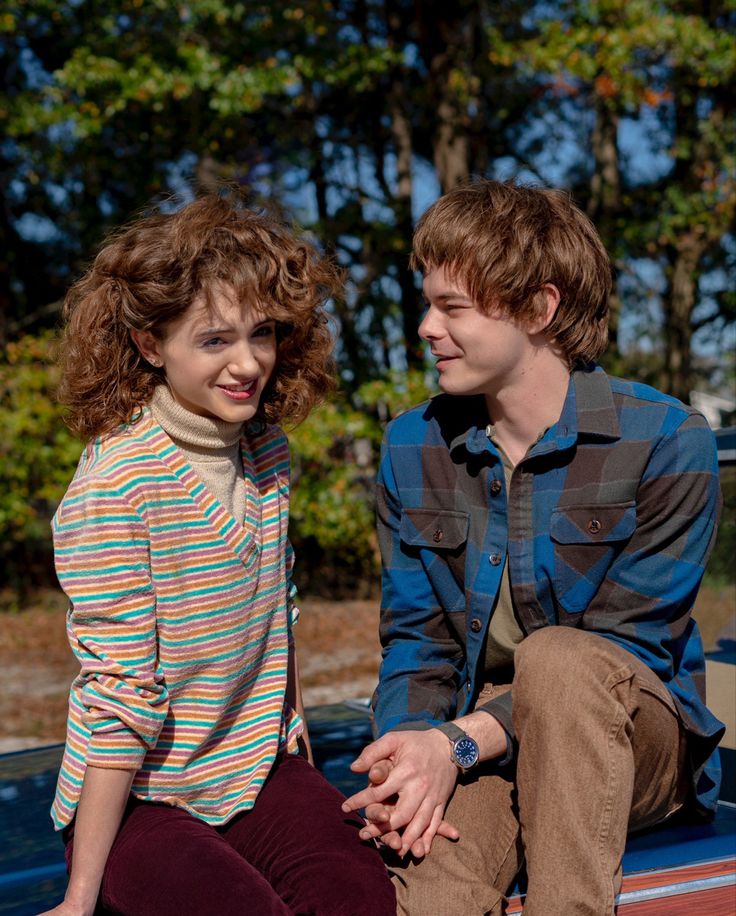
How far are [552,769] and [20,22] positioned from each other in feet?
32.5

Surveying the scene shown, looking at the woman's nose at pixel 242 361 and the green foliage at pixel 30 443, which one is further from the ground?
the woman's nose at pixel 242 361

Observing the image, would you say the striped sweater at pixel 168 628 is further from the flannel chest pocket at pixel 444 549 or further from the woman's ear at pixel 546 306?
the woman's ear at pixel 546 306

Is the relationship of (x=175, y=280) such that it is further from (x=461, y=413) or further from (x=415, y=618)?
(x=415, y=618)

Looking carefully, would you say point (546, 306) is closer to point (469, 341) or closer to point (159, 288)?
point (469, 341)

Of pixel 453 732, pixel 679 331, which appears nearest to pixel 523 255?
pixel 453 732

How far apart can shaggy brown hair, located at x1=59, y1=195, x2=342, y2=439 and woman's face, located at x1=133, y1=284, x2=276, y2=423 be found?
22 mm

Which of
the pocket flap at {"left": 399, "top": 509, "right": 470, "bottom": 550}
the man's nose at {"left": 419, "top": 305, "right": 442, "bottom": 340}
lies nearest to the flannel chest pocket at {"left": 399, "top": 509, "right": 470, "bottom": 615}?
the pocket flap at {"left": 399, "top": 509, "right": 470, "bottom": 550}

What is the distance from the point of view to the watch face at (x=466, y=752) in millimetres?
2117

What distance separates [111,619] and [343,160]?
32.1 feet

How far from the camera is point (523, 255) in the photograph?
2303 millimetres

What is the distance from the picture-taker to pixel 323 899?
1.92m

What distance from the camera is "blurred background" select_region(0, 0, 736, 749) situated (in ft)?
26.1

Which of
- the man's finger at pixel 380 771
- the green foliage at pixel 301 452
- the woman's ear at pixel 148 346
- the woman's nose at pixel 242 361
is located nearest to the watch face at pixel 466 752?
the man's finger at pixel 380 771

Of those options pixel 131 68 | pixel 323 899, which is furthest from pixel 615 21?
pixel 323 899
